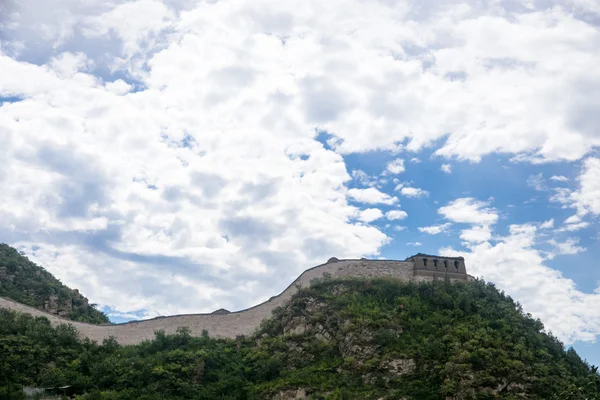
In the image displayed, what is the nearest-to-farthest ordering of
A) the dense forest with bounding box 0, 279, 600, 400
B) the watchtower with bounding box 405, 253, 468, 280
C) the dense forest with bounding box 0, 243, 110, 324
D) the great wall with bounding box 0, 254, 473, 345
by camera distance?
the dense forest with bounding box 0, 279, 600, 400, the great wall with bounding box 0, 254, 473, 345, the watchtower with bounding box 405, 253, 468, 280, the dense forest with bounding box 0, 243, 110, 324

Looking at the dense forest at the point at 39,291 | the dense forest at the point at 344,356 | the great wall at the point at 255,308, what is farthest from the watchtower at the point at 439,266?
the dense forest at the point at 39,291

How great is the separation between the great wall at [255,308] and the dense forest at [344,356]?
1.19m

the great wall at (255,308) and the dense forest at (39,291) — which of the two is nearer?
the great wall at (255,308)

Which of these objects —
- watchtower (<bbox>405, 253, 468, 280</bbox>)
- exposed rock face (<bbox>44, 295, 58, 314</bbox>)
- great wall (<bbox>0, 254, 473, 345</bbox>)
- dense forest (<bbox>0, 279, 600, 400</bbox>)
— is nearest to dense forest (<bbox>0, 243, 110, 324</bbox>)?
exposed rock face (<bbox>44, 295, 58, 314</bbox>)

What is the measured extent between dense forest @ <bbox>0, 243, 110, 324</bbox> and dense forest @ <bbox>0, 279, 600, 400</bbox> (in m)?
4.98

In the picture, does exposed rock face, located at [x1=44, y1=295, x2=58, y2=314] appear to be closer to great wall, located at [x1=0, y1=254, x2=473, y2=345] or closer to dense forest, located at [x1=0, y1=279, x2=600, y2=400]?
great wall, located at [x1=0, y1=254, x2=473, y2=345]

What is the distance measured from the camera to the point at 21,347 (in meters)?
25.6

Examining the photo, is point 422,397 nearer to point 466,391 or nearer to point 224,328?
point 466,391

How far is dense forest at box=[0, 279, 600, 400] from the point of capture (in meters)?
22.3

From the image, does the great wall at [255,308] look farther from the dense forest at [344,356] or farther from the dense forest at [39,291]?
the dense forest at [39,291]

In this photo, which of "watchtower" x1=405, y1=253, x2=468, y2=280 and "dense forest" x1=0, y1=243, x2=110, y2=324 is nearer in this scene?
"watchtower" x1=405, y1=253, x2=468, y2=280

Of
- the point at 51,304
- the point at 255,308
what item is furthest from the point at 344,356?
the point at 51,304

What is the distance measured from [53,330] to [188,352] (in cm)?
683

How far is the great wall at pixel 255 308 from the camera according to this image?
3064 centimetres
